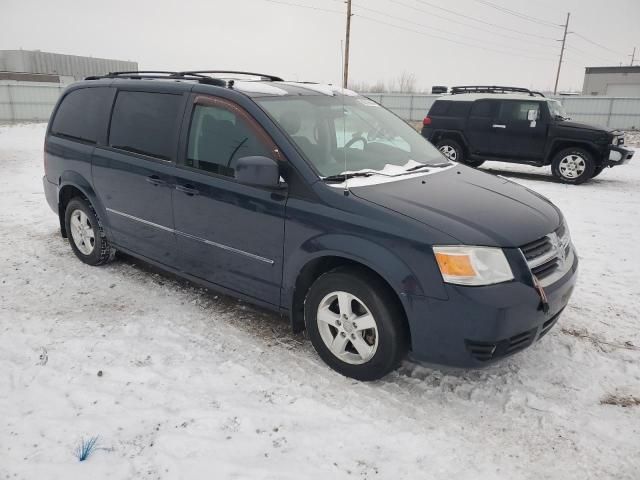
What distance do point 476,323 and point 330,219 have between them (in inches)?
41.1

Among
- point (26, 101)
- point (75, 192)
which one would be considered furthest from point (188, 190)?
point (26, 101)

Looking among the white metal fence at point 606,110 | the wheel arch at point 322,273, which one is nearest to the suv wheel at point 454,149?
A: the wheel arch at point 322,273

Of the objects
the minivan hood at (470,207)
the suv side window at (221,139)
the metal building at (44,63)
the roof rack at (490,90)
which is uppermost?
the metal building at (44,63)

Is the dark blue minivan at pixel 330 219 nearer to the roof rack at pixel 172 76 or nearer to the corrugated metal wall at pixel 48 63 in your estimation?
the roof rack at pixel 172 76

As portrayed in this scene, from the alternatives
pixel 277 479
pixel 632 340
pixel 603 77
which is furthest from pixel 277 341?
pixel 603 77

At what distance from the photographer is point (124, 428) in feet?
8.82

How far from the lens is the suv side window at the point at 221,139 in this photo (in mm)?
3404

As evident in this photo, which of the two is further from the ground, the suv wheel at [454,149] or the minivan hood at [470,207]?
the minivan hood at [470,207]

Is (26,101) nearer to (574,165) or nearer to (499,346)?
Answer: (574,165)

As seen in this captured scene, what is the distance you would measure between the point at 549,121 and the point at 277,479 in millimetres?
10498

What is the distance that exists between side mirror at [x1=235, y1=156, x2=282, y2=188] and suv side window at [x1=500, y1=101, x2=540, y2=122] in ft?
31.1

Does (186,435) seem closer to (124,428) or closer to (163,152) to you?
(124,428)

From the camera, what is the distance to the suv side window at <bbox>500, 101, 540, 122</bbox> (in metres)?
10.9

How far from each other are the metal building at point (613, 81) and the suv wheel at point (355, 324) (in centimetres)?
5418
